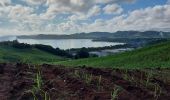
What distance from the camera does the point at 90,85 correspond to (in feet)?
36.6

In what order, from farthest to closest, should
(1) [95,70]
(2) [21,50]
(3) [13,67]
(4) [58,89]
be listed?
(2) [21,50]
(1) [95,70]
(3) [13,67]
(4) [58,89]

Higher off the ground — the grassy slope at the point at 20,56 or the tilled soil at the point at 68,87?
the tilled soil at the point at 68,87

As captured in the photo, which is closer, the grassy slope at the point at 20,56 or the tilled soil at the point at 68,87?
the tilled soil at the point at 68,87

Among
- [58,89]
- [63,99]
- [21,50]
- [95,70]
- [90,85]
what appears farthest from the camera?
[21,50]

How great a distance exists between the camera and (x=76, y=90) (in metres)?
10.4

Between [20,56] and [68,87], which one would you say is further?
[20,56]

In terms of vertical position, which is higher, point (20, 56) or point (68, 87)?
point (68, 87)

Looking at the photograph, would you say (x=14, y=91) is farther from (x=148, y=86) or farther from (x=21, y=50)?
(x=21, y=50)

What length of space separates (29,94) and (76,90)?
4.36 ft

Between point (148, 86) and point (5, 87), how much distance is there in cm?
458

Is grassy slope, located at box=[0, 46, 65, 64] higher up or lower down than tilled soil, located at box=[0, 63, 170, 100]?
lower down

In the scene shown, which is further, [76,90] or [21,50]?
[21,50]

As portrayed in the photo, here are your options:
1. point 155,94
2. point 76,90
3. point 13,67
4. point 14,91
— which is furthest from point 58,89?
point 13,67

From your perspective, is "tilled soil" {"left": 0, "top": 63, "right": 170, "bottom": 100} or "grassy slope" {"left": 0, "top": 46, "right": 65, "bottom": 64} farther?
"grassy slope" {"left": 0, "top": 46, "right": 65, "bottom": 64}
